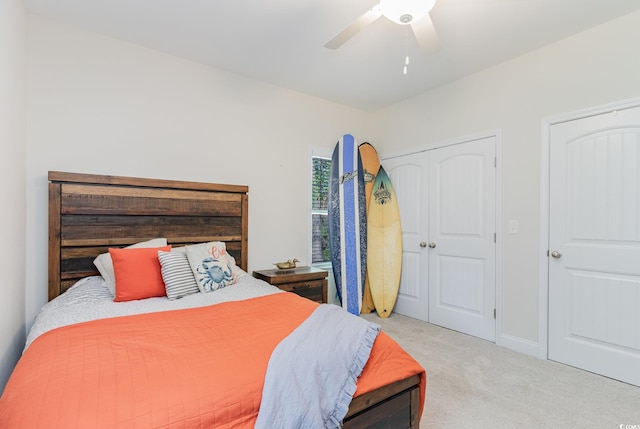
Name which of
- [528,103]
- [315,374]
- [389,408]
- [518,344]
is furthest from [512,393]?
[528,103]

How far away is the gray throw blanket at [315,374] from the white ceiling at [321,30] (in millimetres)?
2039

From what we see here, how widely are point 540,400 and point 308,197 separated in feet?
8.77

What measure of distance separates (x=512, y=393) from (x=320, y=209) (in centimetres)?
250

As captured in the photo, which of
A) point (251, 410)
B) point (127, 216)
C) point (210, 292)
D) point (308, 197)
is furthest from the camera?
point (308, 197)

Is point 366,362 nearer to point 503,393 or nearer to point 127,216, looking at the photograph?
point 503,393

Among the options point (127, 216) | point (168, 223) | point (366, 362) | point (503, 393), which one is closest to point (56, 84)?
point (127, 216)

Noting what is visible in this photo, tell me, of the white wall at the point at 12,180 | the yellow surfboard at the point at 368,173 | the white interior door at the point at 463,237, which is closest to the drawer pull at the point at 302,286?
the yellow surfboard at the point at 368,173

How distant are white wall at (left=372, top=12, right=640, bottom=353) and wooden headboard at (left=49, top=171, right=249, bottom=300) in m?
2.43

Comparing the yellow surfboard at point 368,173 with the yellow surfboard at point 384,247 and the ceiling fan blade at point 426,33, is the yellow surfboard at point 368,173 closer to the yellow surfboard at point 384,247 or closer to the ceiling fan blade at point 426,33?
the yellow surfboard at point 384,247

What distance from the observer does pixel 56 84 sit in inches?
93.0

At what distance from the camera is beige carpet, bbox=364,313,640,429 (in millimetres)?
1816

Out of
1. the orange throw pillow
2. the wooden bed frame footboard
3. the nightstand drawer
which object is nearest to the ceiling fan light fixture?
the wooden bed frame footboard

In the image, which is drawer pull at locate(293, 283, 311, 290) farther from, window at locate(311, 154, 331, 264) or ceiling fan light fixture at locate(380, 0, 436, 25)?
ceiling fan light fixture at locate(380, 0, 436, 25)

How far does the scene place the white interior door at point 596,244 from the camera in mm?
2252
